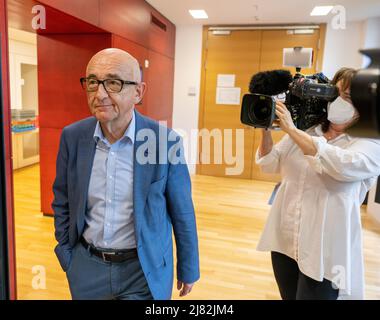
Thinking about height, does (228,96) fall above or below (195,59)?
below

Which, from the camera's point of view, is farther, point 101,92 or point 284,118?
point 284,118

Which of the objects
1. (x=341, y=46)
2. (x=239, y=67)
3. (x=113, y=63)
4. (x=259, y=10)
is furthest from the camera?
(x=239, y=67)

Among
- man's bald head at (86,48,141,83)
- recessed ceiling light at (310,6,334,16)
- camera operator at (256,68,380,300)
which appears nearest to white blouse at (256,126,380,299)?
camera operator at (256,68,380,300)

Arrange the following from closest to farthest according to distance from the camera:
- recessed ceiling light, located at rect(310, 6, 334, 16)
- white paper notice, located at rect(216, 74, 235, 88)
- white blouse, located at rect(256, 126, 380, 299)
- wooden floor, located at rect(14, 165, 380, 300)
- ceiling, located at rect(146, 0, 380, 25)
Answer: white blouse, located at rect(256, 126, 380, 299)
wooden floor, located at rect(14, 165, 380, 300)
ceiling, located at rect(146, 0, 380, 25)
recessed ceiling light, located at rect(310, 6, 334, 16)
white paper notice, located at rect(216, 74, 235, 88)

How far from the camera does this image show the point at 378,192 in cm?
354

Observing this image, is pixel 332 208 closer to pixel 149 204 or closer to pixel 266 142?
pixel 266 142

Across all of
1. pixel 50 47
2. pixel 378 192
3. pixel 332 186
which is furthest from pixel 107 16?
pixel 378 192

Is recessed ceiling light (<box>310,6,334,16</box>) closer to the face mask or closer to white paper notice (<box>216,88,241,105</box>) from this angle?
white paper notice (<box>216,88,241,105</box>)

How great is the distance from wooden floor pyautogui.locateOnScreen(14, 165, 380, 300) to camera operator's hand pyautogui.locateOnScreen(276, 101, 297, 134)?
60.7 inches

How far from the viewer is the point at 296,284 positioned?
A: 1.51 m

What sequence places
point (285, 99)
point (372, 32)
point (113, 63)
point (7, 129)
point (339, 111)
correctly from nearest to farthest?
1. point (113, 63)
2. point (339, 111)
3. point (285, 99)
4. point (7, 129)
5. point (372, 32)

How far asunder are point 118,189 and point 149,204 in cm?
13

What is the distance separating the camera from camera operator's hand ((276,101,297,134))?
50.6 inches

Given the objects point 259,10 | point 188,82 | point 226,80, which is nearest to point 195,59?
point 188,82
